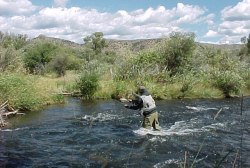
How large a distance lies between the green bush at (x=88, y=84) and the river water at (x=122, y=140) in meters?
5.18

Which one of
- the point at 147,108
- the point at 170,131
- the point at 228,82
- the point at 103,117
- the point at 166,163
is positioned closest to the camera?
the point at 166,163

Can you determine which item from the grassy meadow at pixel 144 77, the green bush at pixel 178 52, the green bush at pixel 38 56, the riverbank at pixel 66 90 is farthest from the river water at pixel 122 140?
the green bush at pixel 38 56

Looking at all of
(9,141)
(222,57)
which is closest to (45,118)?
(9,141)

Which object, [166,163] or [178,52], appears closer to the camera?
[166,163]

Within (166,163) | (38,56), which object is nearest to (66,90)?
(166,163)

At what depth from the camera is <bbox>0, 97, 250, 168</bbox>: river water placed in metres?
12.3

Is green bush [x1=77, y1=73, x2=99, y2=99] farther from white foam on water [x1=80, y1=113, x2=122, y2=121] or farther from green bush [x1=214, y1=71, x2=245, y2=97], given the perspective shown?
green bush [x1=214, y1=71, x2=245, y2=97]

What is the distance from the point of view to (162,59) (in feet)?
129

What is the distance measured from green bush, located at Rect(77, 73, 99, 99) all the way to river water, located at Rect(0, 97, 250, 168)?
5.18m

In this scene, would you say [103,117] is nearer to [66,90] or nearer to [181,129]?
[181,129]

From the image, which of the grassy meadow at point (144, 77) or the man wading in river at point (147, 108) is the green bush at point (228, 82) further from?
the man wading in river at point (147, 108)

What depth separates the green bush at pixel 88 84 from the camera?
1155 inches

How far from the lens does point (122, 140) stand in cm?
1563

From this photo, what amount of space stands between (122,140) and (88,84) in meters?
Result: 14.5
